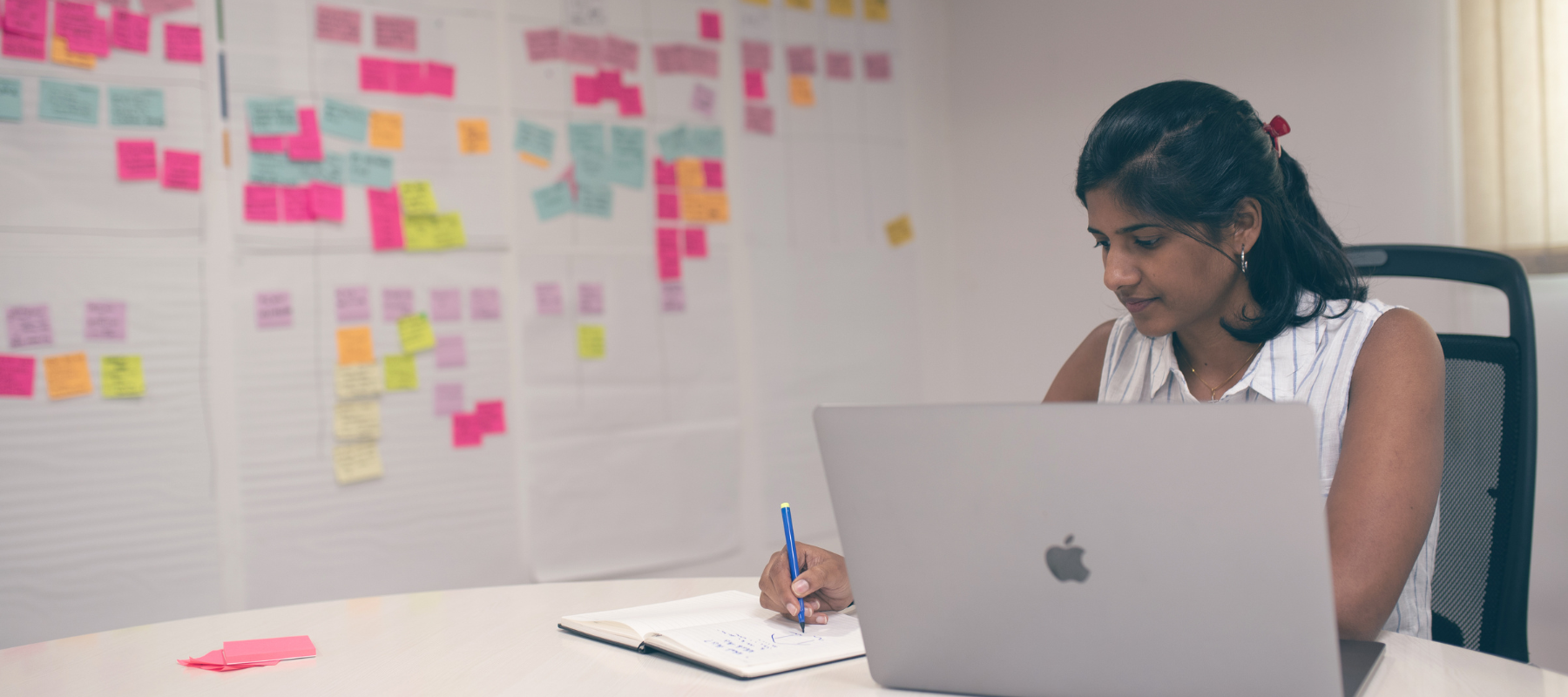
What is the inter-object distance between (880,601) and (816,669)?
Result: 0.51 feet

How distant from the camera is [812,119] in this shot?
273 cm

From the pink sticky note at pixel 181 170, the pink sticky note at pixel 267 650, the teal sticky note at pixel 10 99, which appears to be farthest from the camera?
the pink sticky note at pixel 181 170

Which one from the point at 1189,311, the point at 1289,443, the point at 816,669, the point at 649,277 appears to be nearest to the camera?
the point at 1289,443

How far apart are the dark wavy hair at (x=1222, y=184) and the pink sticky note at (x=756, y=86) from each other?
1.58 m

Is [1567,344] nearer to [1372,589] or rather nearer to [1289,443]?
[1372,589]

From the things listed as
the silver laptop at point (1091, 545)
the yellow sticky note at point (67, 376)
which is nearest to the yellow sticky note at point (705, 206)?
the yellow sticky note at point (67, 376)

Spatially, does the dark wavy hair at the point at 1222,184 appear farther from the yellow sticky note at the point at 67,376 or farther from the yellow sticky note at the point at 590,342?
the yellow sticky note at the point at 67,376

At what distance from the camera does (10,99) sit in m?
1.80

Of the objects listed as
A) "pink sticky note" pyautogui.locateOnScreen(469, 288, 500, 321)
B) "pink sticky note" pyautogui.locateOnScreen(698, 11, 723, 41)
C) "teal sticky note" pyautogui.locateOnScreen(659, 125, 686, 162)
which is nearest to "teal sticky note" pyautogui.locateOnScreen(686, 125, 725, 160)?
"teal sticky note" pyautogui.locateOnScreen(659, 125, 686, 162)

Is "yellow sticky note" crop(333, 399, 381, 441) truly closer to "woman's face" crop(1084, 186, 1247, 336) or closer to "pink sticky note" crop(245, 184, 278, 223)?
"pink sticky note" crop(245, 184, 278, 223)

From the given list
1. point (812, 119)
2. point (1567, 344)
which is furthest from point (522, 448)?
point (1567, 344)

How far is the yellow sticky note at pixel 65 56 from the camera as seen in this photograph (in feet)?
6.01

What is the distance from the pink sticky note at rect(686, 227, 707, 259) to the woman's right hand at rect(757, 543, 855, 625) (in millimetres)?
1589

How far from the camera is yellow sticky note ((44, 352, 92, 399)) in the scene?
1837mm
